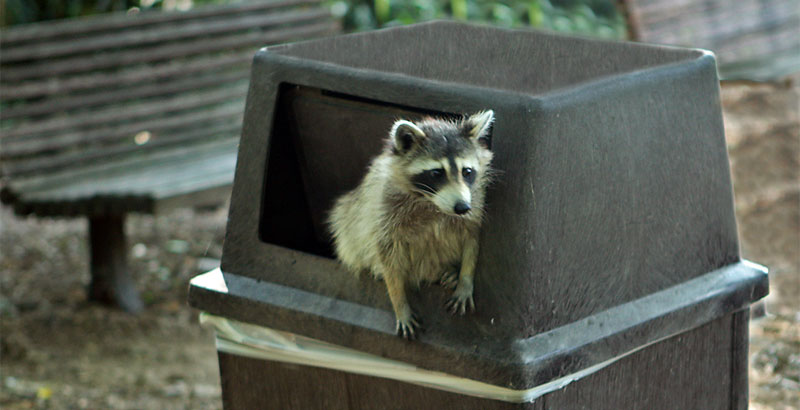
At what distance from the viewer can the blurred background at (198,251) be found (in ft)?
12.6

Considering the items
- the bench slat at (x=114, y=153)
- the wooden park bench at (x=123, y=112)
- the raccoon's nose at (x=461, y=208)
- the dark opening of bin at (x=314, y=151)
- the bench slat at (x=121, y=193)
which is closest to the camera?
the raccoon's nose at (x=461, y=208)

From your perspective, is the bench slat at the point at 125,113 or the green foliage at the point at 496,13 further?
the green foliage at the point at 496,13

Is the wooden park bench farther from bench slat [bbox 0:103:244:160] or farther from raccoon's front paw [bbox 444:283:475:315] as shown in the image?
raccoon's front paw [bbox 444:283:475:315]

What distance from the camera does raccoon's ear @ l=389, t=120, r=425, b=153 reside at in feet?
6.65

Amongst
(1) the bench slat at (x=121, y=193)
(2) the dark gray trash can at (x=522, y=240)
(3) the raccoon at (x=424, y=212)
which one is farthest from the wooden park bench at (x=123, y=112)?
(3) the raccoon at (x=424, y=212)

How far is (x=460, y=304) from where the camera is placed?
206 centimetres

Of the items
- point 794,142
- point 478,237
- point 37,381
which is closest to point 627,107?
point 478,237

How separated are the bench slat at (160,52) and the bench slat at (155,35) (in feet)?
0.11

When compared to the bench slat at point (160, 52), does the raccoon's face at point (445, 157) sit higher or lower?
higher

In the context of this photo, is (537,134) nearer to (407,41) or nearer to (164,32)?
(407,41)

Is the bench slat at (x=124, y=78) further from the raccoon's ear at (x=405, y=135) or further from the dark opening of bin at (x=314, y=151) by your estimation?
the raccoon's ear at (x=405, y=135)

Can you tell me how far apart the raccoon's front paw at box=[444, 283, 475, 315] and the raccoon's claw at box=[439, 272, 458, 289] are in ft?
0.09

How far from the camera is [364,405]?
230 cm

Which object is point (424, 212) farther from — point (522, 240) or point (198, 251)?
A: point (198, 251)
